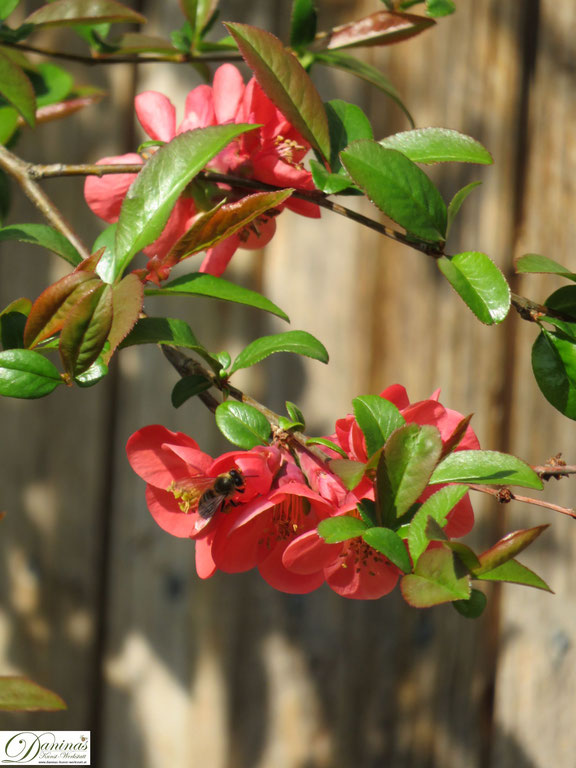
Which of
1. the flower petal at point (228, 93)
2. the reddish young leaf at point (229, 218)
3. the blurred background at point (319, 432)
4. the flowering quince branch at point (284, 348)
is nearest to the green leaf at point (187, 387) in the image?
the flowering quince branch at point (284, 348)

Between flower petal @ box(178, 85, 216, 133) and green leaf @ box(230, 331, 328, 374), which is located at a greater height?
flower petal @ box(178, 85, 216, 133)

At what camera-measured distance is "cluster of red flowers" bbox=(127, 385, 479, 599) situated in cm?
49

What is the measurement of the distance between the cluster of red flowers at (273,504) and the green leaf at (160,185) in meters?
0.13

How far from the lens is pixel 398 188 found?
1.66 feet

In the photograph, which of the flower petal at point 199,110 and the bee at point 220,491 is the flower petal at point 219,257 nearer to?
the flower petal at point 199,110

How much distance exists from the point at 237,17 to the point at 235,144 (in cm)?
75

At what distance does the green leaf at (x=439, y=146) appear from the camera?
553mm

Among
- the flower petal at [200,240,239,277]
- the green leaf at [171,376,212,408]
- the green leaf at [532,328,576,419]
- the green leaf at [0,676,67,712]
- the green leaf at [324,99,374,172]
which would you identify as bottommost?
the green leaf at [0,676,67,712]

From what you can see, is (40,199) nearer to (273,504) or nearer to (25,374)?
(25,374)

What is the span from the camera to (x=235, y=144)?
60cm

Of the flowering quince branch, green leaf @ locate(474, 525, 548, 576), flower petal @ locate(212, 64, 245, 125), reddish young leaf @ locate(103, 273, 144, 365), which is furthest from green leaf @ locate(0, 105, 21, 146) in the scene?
green leaf @ locate(474, 525, 548, 576)

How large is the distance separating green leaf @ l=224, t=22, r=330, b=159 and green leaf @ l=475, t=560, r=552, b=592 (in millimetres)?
300

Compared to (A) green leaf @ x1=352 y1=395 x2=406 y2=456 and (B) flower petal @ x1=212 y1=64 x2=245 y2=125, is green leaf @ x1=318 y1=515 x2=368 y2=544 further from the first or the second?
(B) flower petal @ x1=212 y1=64 x2=245 y2=125

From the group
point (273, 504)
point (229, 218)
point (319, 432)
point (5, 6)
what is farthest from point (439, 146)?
point (319, 432)
